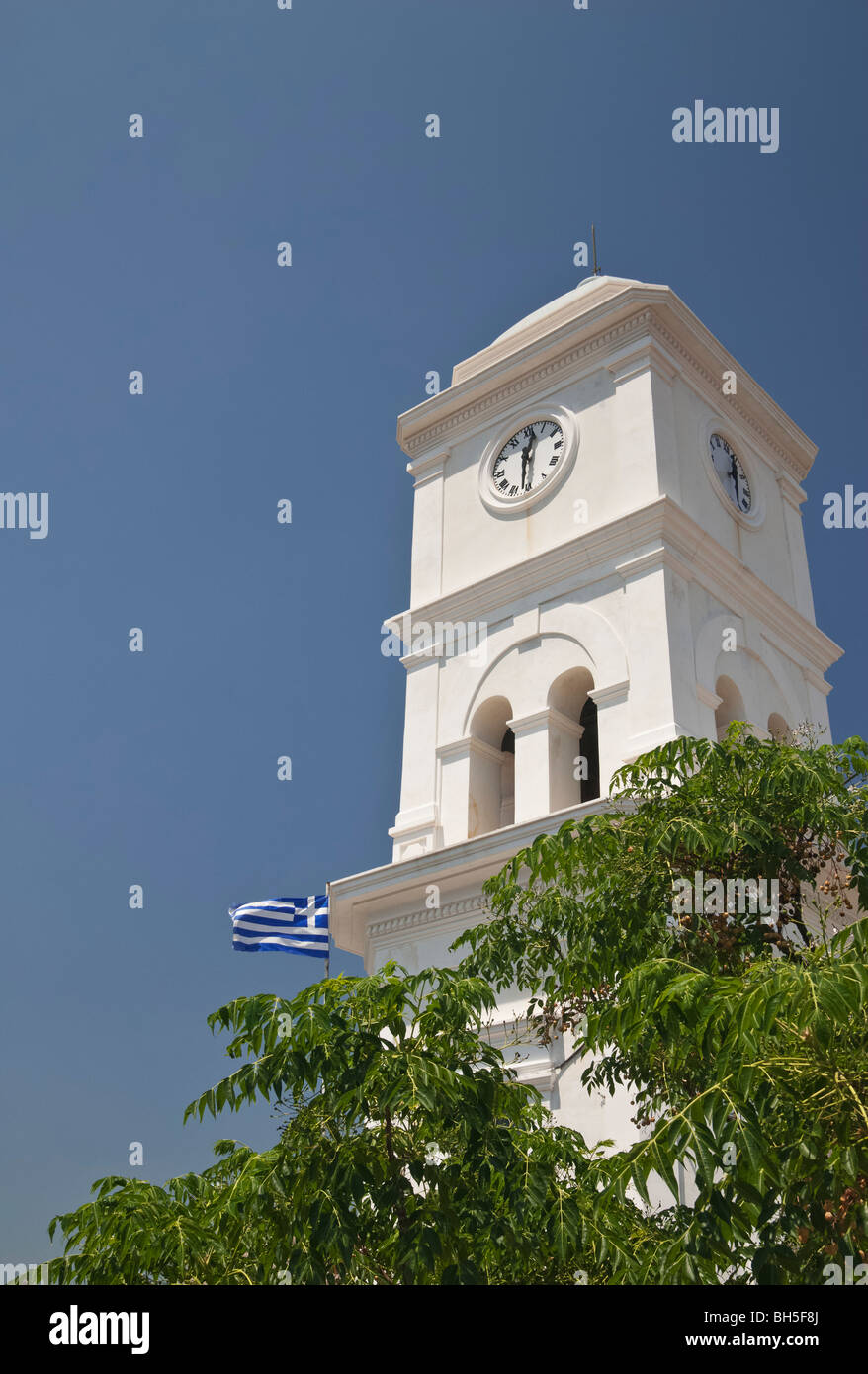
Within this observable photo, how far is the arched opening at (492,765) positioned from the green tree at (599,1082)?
33.2 feet

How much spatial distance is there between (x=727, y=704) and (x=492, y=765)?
3.92m

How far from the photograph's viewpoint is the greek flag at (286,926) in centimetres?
1973

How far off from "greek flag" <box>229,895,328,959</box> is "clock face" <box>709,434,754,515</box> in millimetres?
10327

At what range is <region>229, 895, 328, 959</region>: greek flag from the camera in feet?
64.7

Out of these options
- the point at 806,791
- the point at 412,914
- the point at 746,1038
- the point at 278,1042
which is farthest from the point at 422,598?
the point at 746,1038

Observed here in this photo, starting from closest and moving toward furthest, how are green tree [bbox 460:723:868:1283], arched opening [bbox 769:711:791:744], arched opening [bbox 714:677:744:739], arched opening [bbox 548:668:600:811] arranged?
green tree [bbox 460:723:868:1283]
arched opening [bbox 548:668:600:811]
arched opening [bbox 714:677:744:739]
arched opening [bbox 769:711:791:744]

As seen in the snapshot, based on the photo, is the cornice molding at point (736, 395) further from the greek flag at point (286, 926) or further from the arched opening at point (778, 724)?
the greek flag at point (286, 926)

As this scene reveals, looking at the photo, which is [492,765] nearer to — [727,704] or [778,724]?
[727,704]

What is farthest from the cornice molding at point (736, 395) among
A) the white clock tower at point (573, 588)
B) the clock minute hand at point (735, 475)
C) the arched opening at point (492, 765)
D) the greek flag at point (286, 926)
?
the greek flag at point (286, 926)

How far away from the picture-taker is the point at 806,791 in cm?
998

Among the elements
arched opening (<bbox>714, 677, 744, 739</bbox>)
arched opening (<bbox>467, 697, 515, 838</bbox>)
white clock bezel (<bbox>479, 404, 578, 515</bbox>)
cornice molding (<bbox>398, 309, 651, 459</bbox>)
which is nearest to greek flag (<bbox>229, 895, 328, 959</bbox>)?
arched opening (<bbox>467, 697, 515, 838</bbox>)

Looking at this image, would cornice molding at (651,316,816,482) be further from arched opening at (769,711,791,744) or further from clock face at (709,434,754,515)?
arched opening at (769,711,791,744)

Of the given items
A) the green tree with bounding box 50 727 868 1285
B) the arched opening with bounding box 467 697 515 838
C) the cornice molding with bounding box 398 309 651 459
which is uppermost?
the cornice molding with bounding box 398 309 651 459
